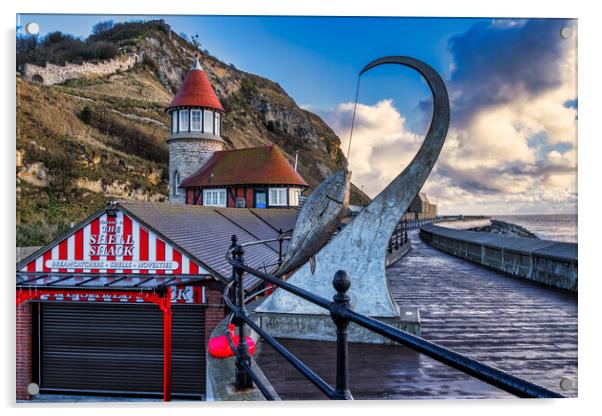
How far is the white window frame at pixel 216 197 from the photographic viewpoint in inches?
583

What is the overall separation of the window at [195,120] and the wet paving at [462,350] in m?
14.0

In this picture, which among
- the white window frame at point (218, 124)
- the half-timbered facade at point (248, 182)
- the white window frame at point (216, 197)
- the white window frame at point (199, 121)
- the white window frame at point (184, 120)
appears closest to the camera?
the half-timbered facade at point (248, 182)

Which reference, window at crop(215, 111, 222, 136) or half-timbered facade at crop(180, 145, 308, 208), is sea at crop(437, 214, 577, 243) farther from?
window at crop(215, 111, 222, 136)

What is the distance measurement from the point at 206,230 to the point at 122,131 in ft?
31.9

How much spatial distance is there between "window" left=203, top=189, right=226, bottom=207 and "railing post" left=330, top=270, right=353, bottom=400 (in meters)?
14.0

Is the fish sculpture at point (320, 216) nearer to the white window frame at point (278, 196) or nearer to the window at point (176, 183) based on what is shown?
the white window frame at point (278, 196)

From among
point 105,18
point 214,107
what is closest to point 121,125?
point 214,107

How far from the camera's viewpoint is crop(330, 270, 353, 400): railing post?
0.91 metres

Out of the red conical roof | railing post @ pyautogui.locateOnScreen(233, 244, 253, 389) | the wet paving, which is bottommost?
the wet paving

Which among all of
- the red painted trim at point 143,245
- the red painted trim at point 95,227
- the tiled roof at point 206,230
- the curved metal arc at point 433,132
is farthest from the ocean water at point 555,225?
the red painted trim at point 95,227

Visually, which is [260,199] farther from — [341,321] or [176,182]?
[341,321]

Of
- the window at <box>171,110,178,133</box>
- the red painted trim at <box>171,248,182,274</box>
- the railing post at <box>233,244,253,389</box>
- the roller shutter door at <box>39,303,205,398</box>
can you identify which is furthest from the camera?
the window at <box>171,110,178,133</box>

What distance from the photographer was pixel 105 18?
3.30m

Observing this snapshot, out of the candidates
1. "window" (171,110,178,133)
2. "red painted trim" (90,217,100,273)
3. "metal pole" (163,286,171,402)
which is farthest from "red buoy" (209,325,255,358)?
"window" (171,110,178,133)
